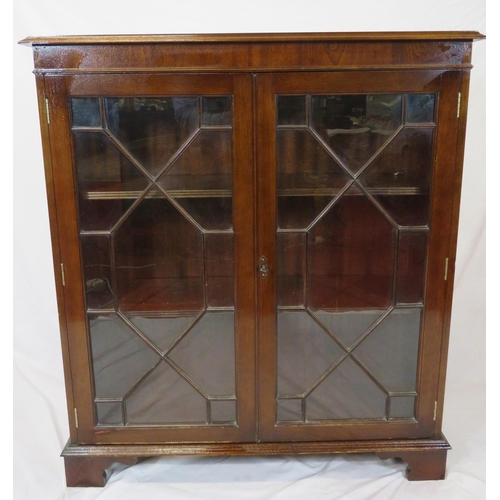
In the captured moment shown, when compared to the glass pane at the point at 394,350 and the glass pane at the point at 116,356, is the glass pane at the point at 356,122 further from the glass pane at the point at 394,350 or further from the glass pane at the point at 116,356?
the glass pane at the point at 116,356

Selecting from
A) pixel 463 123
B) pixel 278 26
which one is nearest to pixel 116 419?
pixel 463 123

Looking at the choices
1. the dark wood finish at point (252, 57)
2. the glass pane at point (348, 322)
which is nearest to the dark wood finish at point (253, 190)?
the dark wood finish at point (252, 57)

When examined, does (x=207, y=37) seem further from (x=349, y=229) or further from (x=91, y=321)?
(x=91, y=321)

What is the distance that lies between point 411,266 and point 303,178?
0.37m

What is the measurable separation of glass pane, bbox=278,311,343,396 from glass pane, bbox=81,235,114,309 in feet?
1.52

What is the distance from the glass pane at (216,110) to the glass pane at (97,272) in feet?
1.33

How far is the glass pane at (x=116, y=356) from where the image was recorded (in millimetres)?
1587

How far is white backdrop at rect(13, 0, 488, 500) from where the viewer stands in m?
1.65

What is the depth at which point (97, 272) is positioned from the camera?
1552 mm

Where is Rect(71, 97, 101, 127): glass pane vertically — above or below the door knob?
above

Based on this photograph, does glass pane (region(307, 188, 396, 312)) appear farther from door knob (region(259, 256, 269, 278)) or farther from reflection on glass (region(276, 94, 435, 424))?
door knob (region(259, 256, 269, 278))

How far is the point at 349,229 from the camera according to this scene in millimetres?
1545

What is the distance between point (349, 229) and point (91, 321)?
726mm

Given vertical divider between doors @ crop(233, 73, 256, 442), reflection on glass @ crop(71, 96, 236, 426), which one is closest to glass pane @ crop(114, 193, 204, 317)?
reflection on glass @ crop(71, 96, 236, 426)
